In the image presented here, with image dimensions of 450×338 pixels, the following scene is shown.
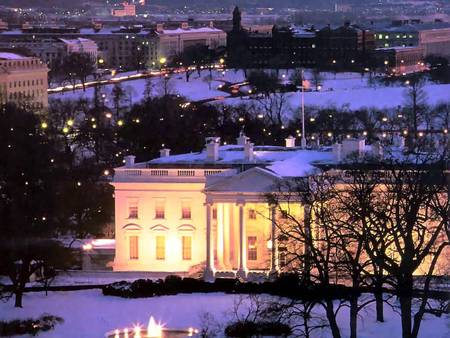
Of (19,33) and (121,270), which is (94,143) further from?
(19,33)

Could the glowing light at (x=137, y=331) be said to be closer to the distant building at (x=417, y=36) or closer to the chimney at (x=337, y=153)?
the chimney at (x=337, y=153)

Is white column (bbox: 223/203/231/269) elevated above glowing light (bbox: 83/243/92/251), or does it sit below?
above

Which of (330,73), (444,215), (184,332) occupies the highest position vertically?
(444,215)

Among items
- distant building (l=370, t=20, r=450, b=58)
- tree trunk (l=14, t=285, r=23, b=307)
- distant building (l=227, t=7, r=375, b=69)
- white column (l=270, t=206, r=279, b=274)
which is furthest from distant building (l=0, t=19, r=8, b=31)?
tree trunk (l=14, t=285, r=23, b=307)

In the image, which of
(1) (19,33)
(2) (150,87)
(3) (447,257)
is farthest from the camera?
(1) (19,33)

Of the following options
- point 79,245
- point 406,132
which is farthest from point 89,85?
point 79,245

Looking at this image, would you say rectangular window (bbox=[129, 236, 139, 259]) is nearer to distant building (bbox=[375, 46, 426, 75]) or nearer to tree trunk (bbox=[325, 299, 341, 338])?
tree trunk (bbox=[325, 299, 341, 338])
